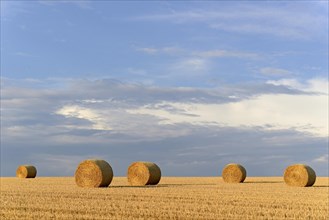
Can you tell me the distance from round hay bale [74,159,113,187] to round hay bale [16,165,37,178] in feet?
56.0

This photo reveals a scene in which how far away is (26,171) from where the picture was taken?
42312 millimetres

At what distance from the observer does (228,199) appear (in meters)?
18.4

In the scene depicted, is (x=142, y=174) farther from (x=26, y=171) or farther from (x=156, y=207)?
(x=26, y=171)

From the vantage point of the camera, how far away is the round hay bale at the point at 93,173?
2611 centimetres

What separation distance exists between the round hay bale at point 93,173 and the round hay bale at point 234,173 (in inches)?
397

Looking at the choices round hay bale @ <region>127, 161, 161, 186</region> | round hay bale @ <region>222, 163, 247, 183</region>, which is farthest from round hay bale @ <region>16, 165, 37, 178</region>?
round hay bale @ <region>222, 163, 247, 183</region>

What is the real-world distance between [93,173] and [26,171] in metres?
17.8

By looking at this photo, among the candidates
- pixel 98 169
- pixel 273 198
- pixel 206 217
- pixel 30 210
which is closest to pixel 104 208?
pixel 30 210

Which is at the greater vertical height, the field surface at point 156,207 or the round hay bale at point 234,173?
the round hay bale at point 234,173

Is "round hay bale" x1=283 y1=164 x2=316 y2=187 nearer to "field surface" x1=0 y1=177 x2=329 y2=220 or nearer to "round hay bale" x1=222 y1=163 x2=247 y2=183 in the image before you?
"round hay bale" x1=222 y1=163 x2=247 y2=183

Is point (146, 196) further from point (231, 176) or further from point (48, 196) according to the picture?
point (231, 176)

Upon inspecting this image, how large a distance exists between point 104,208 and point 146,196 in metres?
4.12

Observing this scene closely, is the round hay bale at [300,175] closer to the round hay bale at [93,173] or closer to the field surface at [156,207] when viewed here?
the round hay bale at [93,173]

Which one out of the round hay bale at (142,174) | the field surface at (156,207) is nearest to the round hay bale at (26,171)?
the round hay bale at (142,174)
